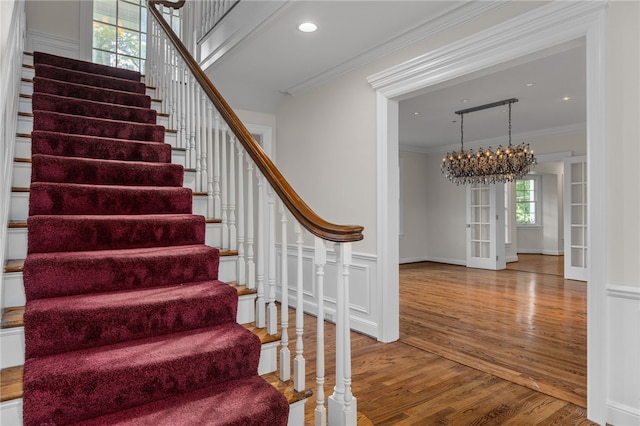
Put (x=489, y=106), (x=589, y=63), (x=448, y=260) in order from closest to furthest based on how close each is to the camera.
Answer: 1. (x=589, y=63)
2. (x=489, y=106)
3. (x=448, y=260)

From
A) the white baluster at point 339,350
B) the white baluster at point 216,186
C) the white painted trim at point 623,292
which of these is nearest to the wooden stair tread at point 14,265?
the white baluster at point 216,186

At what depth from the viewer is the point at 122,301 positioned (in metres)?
1.81

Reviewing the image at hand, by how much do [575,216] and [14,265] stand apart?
7898 mm

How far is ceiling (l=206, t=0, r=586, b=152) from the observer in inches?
116

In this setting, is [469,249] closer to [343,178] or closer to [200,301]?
[343,178]

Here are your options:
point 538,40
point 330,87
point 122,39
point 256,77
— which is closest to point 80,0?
point 122,39

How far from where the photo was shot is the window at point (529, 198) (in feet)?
36.4

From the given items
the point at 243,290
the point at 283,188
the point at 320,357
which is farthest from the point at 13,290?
the point at 320,357

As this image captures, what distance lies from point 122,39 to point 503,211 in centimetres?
767

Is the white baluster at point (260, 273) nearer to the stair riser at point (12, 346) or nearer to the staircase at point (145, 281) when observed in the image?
the staircase at point (145, 281)

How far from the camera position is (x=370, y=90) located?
377 centimetres

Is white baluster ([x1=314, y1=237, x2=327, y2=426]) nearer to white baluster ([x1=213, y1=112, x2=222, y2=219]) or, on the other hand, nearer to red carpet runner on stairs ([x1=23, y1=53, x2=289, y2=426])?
red carpet runner on stairs ([x1=23, y1=53, x2=289, y2=426])

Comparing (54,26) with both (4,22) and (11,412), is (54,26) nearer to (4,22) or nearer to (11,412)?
(4,22)

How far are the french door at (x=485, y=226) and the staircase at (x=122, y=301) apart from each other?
6.99 metres
